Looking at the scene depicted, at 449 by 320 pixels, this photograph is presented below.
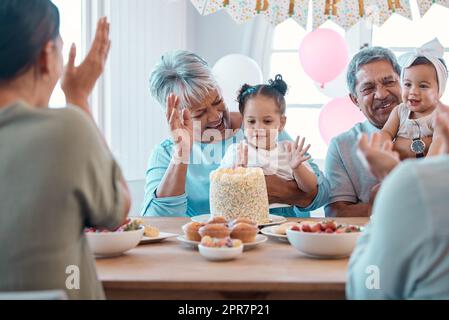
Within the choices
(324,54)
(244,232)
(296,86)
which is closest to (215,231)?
(244,232)

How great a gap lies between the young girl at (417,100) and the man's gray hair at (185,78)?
0.74 m

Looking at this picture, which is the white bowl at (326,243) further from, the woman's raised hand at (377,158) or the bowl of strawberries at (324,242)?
the woman's raised hand at (377,158)

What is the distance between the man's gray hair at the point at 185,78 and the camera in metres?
2.32

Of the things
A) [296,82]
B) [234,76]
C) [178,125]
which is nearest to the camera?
[178,125]

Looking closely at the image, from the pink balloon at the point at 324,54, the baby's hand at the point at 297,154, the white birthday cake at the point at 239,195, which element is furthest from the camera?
the pink balloon at the point at 324,54

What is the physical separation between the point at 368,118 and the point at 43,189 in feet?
5.91

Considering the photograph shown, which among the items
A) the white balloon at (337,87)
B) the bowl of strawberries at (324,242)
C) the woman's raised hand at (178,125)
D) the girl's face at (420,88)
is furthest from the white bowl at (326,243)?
the white balloon at (337,87)

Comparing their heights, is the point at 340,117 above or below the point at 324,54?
below

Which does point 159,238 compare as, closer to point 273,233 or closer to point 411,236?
point 273,233

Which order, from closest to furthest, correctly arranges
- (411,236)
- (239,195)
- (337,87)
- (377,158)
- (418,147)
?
(411,236)
(377,158)
(239,195)
(418,147)
(337,87)

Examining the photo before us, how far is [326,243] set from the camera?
52.0 inches
